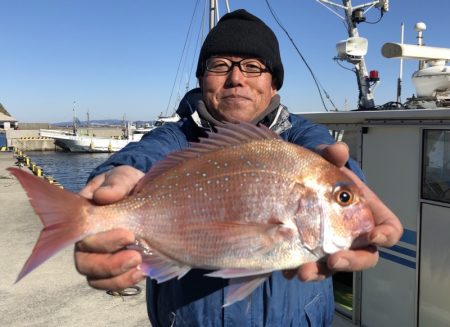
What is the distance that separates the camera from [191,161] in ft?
6.42

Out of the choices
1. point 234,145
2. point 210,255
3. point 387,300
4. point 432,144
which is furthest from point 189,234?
point 387,300

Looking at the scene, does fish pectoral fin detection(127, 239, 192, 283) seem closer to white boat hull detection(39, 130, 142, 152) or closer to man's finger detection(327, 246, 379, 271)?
man's finger detection(327, 246, 379, 271)

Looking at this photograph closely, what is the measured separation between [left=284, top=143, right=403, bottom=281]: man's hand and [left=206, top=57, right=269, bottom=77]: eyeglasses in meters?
0.94

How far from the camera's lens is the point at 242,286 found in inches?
71.7

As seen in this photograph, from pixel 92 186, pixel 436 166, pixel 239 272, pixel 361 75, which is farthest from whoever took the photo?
pixel 361 75

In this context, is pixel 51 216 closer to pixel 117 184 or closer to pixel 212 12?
pixel 117 184

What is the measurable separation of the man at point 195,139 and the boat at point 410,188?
246cm

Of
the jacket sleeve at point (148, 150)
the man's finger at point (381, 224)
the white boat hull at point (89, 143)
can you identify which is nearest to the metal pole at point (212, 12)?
the jacket sleeve at point (148, 150)

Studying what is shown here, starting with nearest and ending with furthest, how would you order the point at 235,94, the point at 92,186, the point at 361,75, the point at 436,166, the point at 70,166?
the point at 92,186 < the point at 235,94 < the point at 436,166 < the point at 361,75 < the point at 70,166

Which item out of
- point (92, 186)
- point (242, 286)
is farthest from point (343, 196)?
point (92, 186)

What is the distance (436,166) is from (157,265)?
3.74 metres

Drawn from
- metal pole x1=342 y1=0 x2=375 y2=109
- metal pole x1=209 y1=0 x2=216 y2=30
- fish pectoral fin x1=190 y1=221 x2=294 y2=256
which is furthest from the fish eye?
metal pole x1=209 y1=0 x2=216 y2=30

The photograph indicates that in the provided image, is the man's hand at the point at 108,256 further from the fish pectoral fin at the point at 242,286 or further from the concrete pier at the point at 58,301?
the concrete pier at the point at 58,301

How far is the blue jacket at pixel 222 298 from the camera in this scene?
2.25 m
